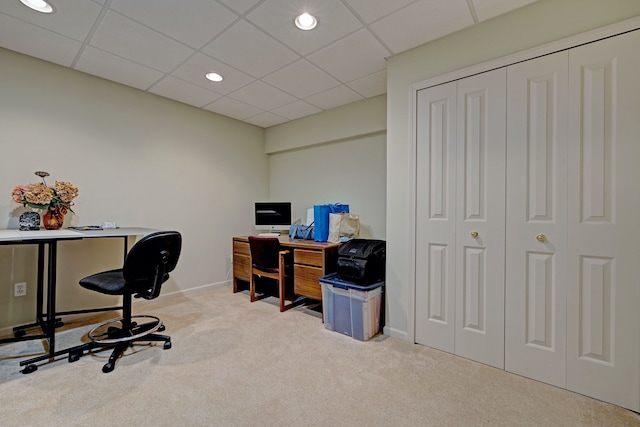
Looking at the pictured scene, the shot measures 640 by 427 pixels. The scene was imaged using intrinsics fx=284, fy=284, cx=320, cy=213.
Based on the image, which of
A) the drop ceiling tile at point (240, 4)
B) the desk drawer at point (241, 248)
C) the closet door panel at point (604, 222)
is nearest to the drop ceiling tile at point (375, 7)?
the drop ceiling tile at point (240, 4)

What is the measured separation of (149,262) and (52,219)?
1213 mm

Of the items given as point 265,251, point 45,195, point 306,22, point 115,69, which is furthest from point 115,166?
point 306,22

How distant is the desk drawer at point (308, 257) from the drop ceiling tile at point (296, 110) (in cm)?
186

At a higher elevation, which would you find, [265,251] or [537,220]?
[537,220]

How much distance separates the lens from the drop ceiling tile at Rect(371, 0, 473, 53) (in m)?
1.89

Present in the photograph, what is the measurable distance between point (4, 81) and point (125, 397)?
2.79 meters

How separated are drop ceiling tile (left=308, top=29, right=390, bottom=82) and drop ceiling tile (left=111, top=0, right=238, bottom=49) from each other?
80 centimetres

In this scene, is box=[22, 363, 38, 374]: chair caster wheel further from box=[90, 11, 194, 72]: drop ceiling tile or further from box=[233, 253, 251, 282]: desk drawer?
box=[90, 11, 194, 72]: drop ceiling tile

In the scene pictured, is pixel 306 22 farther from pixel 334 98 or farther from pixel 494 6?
pixel 334 98

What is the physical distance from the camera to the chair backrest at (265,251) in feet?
10.5

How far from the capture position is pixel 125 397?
5.47 ft

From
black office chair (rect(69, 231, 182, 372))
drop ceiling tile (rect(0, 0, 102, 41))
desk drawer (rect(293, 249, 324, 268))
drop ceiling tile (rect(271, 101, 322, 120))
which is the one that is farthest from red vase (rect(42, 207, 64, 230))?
drop ceiling tile (rect(271, 101, 322, 120))

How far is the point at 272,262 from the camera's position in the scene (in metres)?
3.24

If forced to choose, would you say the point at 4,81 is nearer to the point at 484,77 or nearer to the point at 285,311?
the point at 285,311
